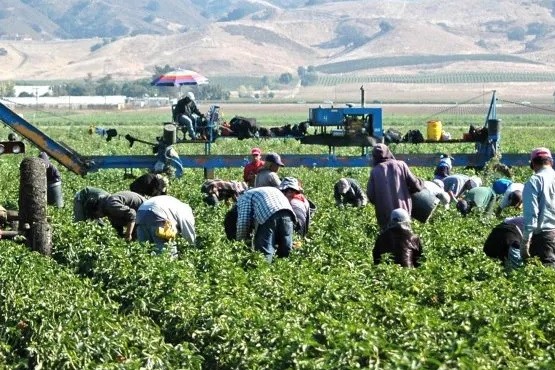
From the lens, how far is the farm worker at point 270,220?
14602 millimetres

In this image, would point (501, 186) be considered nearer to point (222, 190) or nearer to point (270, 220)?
point (222, 190)

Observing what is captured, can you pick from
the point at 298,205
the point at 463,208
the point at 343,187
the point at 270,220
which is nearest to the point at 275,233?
the point at 270,220

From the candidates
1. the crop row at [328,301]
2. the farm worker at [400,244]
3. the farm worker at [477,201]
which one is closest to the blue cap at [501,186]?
the farm worker at [477,201]

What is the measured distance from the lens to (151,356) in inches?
384

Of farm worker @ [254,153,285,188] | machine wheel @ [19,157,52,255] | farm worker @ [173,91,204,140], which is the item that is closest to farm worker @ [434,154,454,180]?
farm worker @ [173,91,204,140]

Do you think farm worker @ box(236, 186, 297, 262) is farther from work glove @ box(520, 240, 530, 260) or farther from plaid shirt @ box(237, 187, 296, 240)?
work glove @ box(520, 240, 530, 260)

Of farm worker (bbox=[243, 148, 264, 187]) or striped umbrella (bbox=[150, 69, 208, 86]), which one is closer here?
farm worker (bbox=[243, 148, 264, 187])

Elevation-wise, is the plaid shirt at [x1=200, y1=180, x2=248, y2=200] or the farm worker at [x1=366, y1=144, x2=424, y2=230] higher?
the farm worker at [x1=366, y1=144, x2=424, y2=230]

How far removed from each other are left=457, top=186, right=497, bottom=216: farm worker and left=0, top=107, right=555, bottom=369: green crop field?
3179 millimetres

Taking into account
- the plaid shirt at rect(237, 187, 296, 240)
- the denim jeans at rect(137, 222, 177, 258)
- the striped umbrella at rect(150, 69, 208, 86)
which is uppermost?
the striped umbrella at rect(150, 69, 208, 86)

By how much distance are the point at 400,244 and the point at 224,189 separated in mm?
6896

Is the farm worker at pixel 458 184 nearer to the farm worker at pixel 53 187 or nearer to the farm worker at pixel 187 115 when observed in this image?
the farm worker at pixel 53 187

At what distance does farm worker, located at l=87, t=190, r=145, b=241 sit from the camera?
16031 millimetres

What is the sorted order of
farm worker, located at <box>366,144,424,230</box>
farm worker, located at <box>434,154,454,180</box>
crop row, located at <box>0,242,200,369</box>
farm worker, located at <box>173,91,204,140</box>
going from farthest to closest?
farm worker, located at <box>173,91,204,140</box> < farm worker, located at <box>434,154,454,180</box> < farm worker, located at <box>366,144,424,230</box> < crop row, located at <box>0,242,200,369</box>
